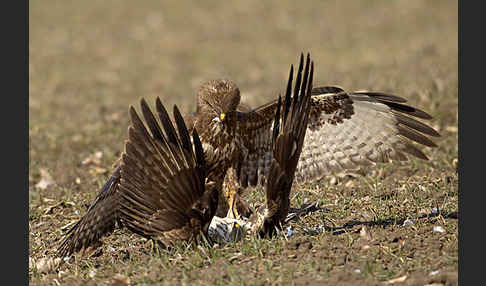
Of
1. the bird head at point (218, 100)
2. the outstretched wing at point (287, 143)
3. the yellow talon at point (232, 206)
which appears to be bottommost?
the yellow talon at point (232, 206)

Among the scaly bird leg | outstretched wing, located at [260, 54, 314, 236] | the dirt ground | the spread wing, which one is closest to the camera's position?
the dirt ground

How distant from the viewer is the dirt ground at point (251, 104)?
5.00 meters

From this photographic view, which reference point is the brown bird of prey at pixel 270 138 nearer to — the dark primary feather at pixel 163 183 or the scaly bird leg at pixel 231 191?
the scaly bird leg at pixel 231 191

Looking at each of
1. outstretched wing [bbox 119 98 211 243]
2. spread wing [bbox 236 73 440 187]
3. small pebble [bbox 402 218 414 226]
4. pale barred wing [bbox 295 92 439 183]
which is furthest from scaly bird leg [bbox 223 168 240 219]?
small pebble [bbox 402 218 414 226]

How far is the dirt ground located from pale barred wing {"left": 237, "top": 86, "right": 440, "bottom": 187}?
0.41m

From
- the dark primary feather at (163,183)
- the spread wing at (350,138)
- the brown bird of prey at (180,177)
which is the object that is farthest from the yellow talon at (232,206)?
the dark primary feather at (163,183)

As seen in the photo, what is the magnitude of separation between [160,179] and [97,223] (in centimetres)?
84

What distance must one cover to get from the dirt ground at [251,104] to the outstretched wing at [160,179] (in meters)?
0.26

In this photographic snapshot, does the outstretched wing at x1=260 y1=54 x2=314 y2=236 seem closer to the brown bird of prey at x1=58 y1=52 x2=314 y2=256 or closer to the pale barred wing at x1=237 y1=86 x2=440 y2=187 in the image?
the brown bird of prey at x1=58 y1=52 x2=314 y2=256

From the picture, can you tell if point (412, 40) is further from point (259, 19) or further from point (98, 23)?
point (98, 23)

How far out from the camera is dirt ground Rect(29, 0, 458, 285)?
16.4 ft

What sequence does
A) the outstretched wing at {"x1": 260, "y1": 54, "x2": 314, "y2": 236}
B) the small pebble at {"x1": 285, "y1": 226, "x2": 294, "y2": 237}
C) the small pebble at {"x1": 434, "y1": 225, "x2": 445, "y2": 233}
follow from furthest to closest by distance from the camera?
the small pebble at {"x1": 285, "y1": 226, "x2": 294, "y2": 237}
the small pebble at {"x1": 434, "y1": 225, "x2": 445, "y2": 233}
the outstretched wing at {"x1": 260, "y1": 54, "x2": 314, "y2": 236}

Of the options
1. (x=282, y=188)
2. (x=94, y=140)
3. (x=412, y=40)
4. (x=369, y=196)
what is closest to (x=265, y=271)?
(x=282, y=188)

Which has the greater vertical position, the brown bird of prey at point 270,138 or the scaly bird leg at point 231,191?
the brown bird of prey at point 270,138
